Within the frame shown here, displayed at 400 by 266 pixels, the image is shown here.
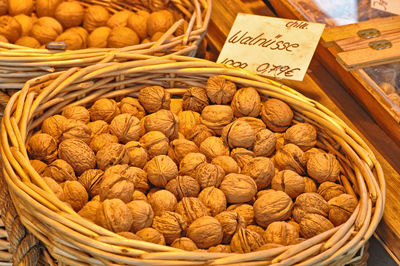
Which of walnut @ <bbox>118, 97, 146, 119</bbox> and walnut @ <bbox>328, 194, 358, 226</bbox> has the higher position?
walnut @ <bbox>328, 194, 358, 226</bbox>

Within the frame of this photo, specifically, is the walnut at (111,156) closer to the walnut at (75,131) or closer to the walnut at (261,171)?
A: the walnut at (75,131)

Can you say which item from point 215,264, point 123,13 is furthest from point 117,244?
point 123,13

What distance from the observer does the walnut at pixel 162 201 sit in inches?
42.8

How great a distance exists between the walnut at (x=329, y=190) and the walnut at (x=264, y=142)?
0.16 meters

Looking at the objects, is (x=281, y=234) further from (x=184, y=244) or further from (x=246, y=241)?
(x=184, y=244)

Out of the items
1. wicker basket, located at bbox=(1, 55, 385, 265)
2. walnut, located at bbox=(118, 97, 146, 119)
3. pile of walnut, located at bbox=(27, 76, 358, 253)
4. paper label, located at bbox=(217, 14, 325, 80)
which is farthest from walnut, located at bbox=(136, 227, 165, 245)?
paper label, located at bbox=(217, 14, 325, 80)

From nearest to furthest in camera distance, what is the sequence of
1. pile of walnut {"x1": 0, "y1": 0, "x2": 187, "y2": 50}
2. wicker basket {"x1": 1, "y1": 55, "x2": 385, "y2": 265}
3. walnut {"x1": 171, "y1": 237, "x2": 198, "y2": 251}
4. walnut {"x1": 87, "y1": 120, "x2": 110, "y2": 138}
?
wicker basket {"x1": 1, "y1": 55, "x2": 385, "y2": 265} → walnut {"x1": 171, "y1": 237, "x2": 198, "y2": 251} → walnut {"x1": 87, "y1": 120, "x2": 110, "y2": 138} → pile of walnut {"x1": 0, "y1": 0, "x2": 187, "y2": 50}

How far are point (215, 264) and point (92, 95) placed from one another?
2.15 feet

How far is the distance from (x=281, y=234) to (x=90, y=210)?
37 cm

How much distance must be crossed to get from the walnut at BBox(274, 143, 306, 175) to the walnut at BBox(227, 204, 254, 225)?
0.16 m

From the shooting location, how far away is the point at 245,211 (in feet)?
3.71

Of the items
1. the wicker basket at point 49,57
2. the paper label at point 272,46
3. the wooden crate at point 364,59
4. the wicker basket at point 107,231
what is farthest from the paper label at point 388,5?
the wicker basket at point 49,57

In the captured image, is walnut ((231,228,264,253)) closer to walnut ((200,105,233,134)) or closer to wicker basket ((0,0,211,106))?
walnut ((200,105,233,134))

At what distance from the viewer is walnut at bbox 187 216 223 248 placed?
101cm
